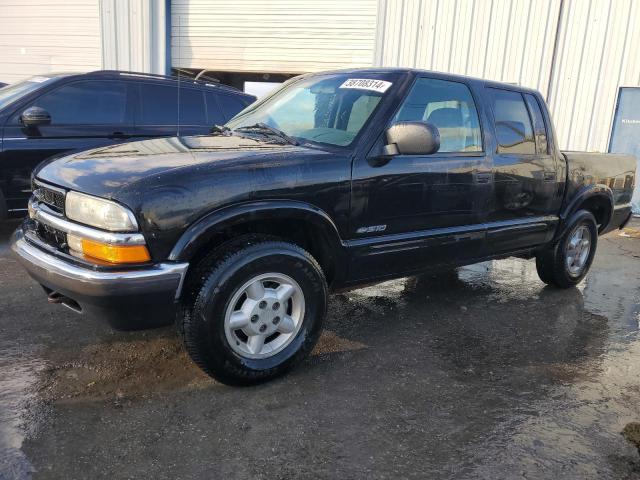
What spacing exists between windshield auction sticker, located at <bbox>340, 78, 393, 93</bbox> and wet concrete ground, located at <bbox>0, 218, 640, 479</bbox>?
1.74 meters

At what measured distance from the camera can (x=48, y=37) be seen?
43.8 feet

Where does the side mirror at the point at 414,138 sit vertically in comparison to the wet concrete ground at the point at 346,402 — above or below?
above

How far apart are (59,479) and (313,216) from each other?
1728mm

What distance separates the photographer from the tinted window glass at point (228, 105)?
6688 mm

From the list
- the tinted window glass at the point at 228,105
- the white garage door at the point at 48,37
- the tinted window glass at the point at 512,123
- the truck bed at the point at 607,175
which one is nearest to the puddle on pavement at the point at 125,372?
the tinted window glass at the point at 512,123

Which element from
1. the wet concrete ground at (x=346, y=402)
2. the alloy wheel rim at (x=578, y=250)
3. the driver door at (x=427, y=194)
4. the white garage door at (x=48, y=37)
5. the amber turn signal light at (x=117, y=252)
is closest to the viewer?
the wet concrete ground at (x=346, y=402)

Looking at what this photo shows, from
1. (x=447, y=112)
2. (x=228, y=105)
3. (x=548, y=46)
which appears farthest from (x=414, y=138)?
(x=548, y=46)

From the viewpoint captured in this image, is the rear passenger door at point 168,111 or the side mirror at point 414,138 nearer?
the side mirror at point 414,138

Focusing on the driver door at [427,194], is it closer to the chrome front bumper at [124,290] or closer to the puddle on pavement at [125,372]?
the puddle on pavement at [125,372]

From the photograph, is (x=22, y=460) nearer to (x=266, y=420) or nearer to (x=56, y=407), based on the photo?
(x=56, y=407)

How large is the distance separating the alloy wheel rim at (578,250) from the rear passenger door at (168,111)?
4.14 m

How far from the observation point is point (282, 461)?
2338mm

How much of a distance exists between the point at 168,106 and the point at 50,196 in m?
3.71

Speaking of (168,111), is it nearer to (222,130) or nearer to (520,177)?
(222,130)
